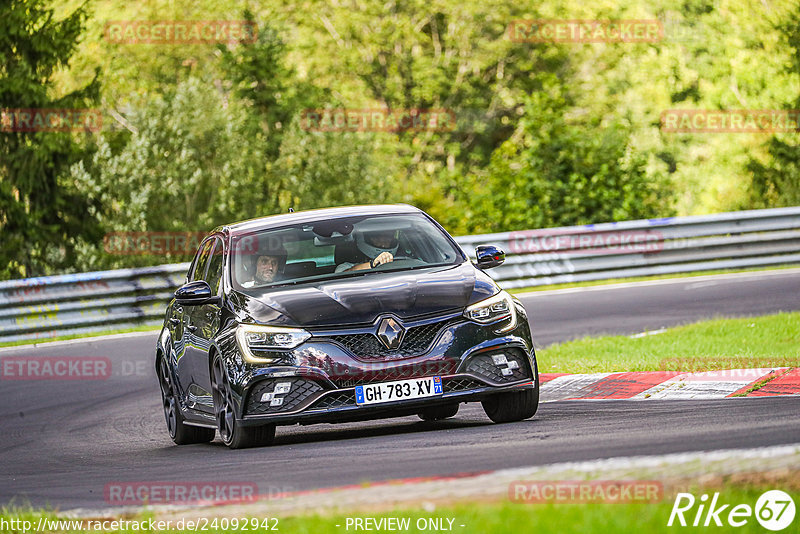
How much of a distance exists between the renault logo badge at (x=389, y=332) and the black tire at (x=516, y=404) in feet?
3.24

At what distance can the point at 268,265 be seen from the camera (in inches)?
399

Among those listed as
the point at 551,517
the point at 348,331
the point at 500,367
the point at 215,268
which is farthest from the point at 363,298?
the point at 551,517

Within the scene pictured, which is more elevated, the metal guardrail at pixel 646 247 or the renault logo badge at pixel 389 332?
the renault logo badge at pixel 389 332

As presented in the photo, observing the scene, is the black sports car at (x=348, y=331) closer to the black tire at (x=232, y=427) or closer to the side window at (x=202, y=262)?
the black tire at (x=232, y=427)

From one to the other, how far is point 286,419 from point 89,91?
23664 millimetres

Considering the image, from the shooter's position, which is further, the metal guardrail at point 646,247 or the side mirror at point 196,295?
the metal guardrail at point 646,247

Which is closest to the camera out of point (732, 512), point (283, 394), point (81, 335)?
point (732, 512)

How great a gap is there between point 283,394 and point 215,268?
210 centimetres

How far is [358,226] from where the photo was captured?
10570 millimetres

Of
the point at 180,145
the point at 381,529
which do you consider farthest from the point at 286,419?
the point at 180,145

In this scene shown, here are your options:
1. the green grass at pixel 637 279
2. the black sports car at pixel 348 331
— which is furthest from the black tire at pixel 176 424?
the green grass at pixel 637 279

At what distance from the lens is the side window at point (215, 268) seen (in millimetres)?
10570

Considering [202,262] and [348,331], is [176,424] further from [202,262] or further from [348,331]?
[348,331]

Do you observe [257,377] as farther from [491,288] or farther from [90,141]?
[90,141]
